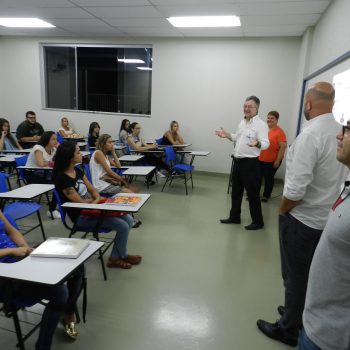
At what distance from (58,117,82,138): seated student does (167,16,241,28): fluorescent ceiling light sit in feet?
11.6

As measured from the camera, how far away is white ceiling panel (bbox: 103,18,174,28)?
521 centimetres

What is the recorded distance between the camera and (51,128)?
7.71 m

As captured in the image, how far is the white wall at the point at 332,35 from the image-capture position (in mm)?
3154

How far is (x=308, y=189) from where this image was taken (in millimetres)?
1721

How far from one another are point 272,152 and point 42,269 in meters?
4.55

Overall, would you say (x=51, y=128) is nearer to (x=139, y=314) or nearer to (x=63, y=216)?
(x=63, y=216)

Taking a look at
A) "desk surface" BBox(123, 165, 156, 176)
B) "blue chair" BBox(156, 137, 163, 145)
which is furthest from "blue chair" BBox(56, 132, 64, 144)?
"desk surface" BBox(123, 165, 156, 176)

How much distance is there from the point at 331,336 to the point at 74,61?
810 centimetres

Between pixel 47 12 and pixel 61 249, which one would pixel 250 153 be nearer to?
pixel 61 249

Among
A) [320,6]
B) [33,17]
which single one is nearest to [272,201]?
[320,6]

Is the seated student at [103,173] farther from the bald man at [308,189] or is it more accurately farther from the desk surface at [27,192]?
the bald man at [308,189]

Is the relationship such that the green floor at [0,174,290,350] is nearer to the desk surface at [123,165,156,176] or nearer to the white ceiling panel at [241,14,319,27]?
the desk surface at [123,165,156,176]

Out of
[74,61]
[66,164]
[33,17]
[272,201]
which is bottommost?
[272,201]

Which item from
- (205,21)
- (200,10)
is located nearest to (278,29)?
(205,21)
